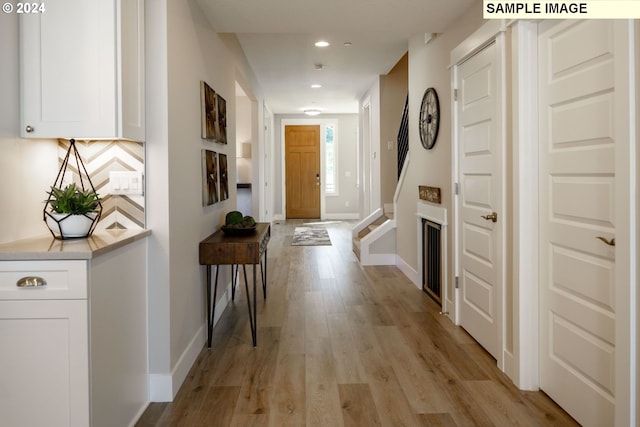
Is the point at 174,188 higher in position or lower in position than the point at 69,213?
higher

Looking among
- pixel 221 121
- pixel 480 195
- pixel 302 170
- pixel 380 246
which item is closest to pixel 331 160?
pixel 302 170

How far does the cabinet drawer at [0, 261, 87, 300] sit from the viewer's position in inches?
71.9

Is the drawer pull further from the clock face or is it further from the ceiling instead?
the clock face

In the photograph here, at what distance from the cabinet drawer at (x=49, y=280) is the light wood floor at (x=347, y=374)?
858 mm

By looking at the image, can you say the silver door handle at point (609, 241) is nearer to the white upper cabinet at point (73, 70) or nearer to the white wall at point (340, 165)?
the white upper cabinet at point (73, 70)

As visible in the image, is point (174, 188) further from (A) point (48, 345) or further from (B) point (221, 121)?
(B) point (221, 121)

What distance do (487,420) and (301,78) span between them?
19.6ft

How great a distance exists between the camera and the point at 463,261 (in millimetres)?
3699

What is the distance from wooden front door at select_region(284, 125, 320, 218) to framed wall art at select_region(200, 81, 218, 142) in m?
8.89

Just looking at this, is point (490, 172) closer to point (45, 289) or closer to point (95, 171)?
point (95, 171)

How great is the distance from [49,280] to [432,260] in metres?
3.48

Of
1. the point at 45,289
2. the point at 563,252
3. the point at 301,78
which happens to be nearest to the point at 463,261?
the point at 563,252

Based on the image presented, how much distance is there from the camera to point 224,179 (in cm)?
416

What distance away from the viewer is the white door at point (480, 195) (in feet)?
9.82
